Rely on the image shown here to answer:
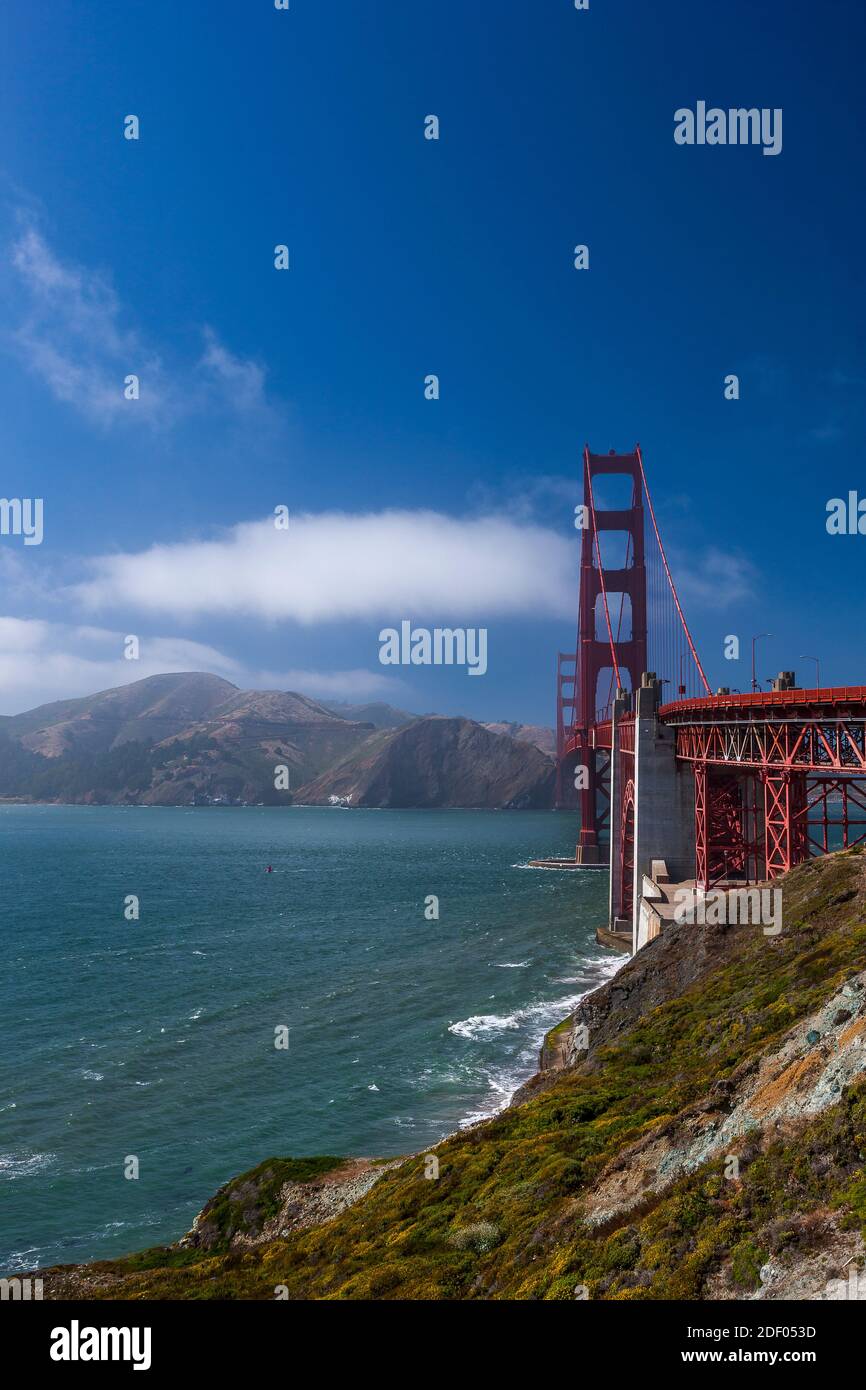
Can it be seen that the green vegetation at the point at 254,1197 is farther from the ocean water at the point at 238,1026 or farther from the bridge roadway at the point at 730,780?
the bridge roadway at the point at 730,780

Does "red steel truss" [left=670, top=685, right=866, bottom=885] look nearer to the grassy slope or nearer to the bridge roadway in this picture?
the bridge roadway

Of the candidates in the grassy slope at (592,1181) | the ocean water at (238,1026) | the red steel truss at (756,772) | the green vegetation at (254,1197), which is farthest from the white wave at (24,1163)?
the red steel truss at (756,772)

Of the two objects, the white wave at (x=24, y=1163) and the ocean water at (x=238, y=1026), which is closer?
the white wave at (x=24, y=1163)

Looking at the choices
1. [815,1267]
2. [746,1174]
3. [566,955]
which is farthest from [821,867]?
[566,955]

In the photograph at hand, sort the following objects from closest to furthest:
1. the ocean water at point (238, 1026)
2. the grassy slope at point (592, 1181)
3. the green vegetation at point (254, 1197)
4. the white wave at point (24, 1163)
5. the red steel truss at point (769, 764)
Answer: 1. the grassy slope at point (592, 1181)
2. the green vegetation at point (254, 1197)
3. the red steel truss at point (769, 764)
4. the white wave at point (24, 1163)
5. the ocean water at point (238, 1026)

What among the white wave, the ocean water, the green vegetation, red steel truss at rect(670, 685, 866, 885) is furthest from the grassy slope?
the white wave

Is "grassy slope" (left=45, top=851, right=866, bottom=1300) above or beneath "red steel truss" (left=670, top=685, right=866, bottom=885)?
beneath

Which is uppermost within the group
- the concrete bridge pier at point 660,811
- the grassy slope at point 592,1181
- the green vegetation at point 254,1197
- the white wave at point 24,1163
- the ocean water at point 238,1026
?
the concrete bridge pier at point 660,811

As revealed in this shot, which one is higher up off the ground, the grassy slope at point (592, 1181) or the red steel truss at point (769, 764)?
the red steel truss at point (769, 764)
